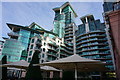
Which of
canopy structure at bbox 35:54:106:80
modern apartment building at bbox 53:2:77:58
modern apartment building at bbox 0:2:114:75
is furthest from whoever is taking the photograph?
modern apartment building at bbox 53:2:77:58

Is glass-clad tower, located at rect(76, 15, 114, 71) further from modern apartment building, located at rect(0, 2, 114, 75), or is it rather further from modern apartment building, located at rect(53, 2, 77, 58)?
modern apartment building, located at rect(53, 2, 77, 58)

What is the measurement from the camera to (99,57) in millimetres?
43031

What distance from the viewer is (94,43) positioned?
4691 centimetres

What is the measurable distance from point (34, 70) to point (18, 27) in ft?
131

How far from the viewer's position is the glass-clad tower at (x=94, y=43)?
4316cm

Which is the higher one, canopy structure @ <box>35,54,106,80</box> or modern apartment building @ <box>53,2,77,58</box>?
modern apartment building @ <box>53,2,77,58</box>

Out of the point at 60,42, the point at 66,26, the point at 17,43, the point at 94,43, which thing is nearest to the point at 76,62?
the point at 17,43

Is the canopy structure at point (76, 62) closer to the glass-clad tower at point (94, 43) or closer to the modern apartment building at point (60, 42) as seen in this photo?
the modern apartment building at point (60, 42)

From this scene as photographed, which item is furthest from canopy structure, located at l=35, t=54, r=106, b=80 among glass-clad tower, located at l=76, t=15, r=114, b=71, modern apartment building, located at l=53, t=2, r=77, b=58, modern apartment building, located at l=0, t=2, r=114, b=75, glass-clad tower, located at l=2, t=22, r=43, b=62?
modern apartment building, located at l=53, t=2, r=77, b=58

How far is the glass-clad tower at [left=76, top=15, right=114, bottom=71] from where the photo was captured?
4316cm

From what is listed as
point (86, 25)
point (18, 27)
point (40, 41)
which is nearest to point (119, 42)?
point (40, 41)

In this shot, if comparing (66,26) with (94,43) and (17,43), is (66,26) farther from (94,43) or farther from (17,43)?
(17,43)

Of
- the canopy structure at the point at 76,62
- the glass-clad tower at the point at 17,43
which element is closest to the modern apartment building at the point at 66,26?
the glass-clad tower at the point at 17,43

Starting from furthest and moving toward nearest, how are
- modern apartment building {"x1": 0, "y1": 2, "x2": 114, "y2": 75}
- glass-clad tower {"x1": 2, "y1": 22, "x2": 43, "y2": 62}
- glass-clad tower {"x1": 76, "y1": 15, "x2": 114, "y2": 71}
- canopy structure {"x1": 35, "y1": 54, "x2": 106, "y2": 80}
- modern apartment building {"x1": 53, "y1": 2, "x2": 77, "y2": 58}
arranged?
1. modern apartment building {"x1": 53, "y1": 2, "x2": 77, "y2": 58}
2. glass-clad tower {"x1": 76, "y1": 15, "x2": 114, "y2": 71}
3. modern apartment building {"x1": 0, "y1": 2, "x2": 114, "y2": 75}
4. glass-clad tower {"x1": 2, "y1": 22, "x2": 43, "y2": 62}
5. canopy structure {"x1": 35, "y1": 54, "x2": 106, "y2": 80}
